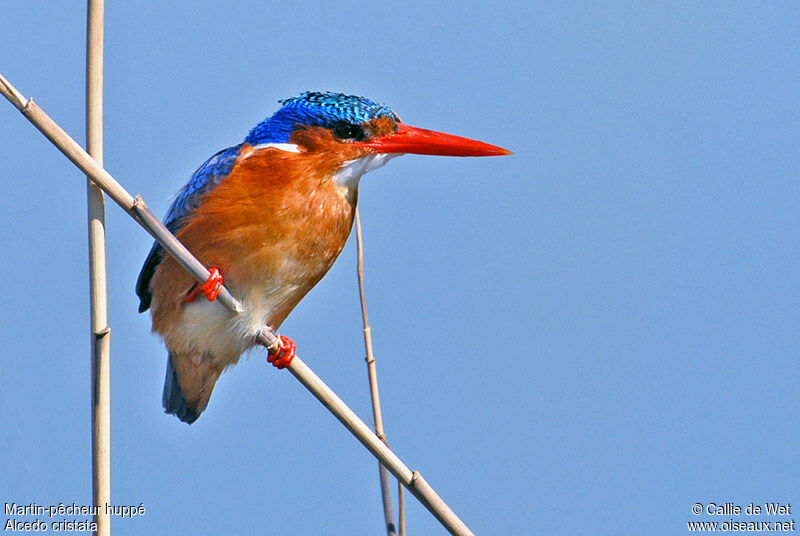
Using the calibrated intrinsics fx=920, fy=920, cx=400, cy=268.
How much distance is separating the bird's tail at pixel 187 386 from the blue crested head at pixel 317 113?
0.82 meters

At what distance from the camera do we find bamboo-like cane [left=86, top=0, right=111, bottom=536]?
2.06 meters

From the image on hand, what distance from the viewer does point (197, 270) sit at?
2.10 m

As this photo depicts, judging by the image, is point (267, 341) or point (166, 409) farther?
point (166, 409)

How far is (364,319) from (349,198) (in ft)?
2.13

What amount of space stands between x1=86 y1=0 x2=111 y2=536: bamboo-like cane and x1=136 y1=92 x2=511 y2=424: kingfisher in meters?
0.72

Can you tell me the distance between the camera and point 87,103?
6.69 feet

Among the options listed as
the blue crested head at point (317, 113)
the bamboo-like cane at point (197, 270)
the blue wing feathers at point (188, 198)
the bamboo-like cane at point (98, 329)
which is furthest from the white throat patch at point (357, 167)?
the bamboo-like cane at point (98, 329)

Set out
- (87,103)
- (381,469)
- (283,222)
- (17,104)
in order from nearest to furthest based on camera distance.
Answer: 1. (17,104)
2. (87,103)
3. (381,469)
4. (283,222)

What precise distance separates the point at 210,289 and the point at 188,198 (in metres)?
0.65

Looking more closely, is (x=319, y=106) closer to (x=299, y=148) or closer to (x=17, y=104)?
(x=299, y=148)

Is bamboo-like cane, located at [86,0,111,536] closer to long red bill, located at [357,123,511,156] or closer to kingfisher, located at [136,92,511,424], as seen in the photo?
kingfisher, located at [136,92,511,424]

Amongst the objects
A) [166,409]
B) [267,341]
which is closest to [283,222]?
[267,341]

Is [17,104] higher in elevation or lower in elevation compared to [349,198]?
lower

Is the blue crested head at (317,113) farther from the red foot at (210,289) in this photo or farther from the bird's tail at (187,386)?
the bird's tail at (187,386)
